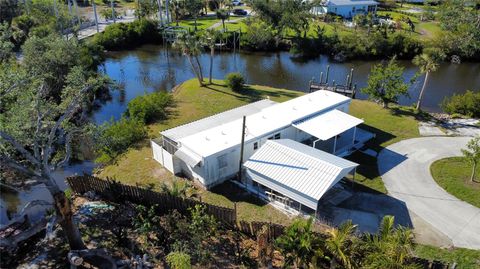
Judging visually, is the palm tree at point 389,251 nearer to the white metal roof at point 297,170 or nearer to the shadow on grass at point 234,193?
the white metal roof at point 297,170

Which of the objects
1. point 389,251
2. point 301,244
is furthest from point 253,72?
point 389,251

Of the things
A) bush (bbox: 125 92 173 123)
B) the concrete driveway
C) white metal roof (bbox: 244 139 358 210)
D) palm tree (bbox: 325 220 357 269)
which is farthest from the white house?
palm tree (bbox: 325 220 357 269)

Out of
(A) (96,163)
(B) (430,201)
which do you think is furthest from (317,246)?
(A) (96,163)

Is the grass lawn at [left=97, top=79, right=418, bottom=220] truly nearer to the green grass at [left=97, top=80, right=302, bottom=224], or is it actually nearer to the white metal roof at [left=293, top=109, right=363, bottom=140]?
the green grass at [left=97, top=80, right=302, bottom=224]

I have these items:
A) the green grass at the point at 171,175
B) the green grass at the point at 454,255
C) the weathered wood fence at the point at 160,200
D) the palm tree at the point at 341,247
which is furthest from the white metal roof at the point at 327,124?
the palm tree at the point at 341,247

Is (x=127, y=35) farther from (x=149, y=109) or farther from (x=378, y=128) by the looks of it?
(x=378, y=128)
